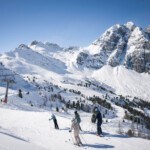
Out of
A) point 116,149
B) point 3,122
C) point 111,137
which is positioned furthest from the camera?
point 3,122

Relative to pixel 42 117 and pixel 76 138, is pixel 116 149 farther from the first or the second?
pixel 42 117

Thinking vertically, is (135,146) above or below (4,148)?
below

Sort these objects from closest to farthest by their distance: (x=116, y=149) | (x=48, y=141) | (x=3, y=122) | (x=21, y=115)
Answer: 1. (x=116, y=149)
2. (x=48, y=141)
3. (x=3, y=122)
4. (x=21, y=115)

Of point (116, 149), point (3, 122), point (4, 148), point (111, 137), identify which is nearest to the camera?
point (4, 148)

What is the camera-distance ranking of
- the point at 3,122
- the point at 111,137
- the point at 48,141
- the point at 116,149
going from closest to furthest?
1. the point at 116,149
2. the point at 48,141
3. the point at 111,137
4. the point at 3,122

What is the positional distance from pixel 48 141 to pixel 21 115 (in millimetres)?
15437

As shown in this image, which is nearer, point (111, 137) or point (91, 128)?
point (111, 137)

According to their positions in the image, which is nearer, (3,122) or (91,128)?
(91,128)

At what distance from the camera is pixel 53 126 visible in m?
29.9

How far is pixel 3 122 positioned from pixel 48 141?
11.2 m

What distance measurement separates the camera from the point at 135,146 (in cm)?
2322

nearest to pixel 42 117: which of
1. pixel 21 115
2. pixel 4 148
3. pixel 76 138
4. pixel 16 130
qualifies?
pixel 21 115

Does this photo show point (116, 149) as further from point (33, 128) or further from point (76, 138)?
point (33, 128)

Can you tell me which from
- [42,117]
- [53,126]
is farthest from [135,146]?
[42,117]
